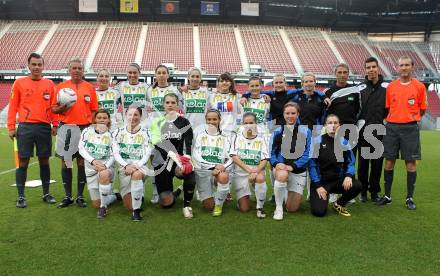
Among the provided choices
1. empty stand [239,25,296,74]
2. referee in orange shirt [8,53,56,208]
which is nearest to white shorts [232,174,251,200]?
referee in orange shirt [8,53,56,208]

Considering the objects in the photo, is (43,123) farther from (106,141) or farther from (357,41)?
(357,41)

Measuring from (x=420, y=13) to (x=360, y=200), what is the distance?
33007 millimetres

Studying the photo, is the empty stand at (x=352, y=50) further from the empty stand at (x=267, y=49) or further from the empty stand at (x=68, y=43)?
the empty stand at (x=68, y=43)

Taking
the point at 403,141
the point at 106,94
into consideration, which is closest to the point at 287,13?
the point at 106,94

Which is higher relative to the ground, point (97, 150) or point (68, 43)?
point (68, 43)

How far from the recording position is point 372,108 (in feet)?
16.4

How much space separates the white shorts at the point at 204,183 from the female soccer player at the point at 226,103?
2.77ft

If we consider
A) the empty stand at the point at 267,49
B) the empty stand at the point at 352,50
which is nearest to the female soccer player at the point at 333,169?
the empty stand at the point at 267,49

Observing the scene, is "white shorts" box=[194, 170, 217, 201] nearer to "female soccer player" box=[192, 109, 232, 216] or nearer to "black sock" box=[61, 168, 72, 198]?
"female soccer player" box=[192, 109, 232, 216]

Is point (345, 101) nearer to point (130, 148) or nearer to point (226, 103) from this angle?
point (226, 103)

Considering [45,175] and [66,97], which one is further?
[45,175]

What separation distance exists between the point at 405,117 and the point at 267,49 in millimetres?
28402

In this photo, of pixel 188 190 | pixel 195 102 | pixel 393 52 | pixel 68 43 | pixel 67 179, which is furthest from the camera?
pixel 393 52

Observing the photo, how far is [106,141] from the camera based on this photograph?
470cm
